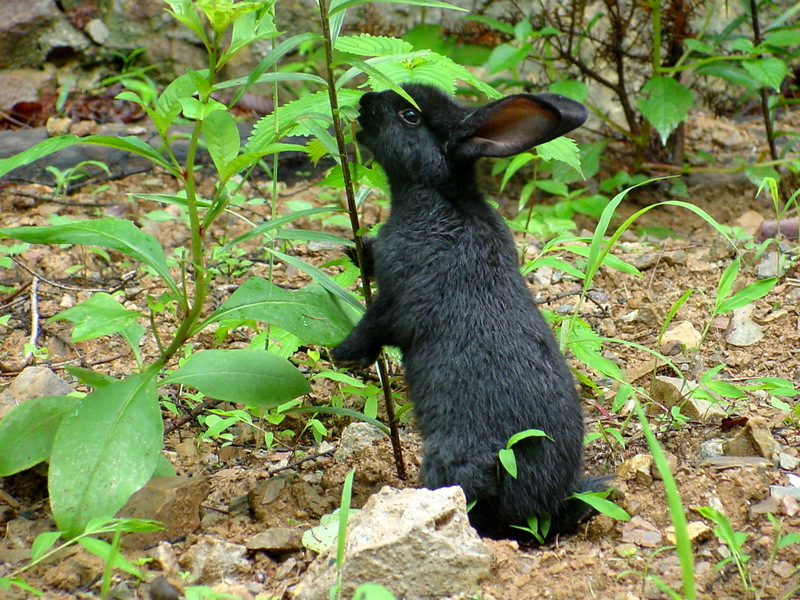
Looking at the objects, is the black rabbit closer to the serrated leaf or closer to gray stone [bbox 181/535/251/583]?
the serrated leaf

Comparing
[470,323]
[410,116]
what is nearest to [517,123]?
[410,116]

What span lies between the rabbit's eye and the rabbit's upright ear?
225 millimetres

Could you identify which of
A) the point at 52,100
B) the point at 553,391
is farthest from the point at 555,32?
the point at 52,100

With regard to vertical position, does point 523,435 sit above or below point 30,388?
below

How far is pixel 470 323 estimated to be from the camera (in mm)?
2957

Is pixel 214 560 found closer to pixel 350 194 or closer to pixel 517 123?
pixel 350 194

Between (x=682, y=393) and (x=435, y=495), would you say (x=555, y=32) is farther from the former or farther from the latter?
(x=435, y=495)

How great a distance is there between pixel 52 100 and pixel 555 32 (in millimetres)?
4560

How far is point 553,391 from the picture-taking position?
292 centimetres

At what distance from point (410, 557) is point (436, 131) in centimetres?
177

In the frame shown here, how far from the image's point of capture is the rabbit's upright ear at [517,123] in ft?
9.66

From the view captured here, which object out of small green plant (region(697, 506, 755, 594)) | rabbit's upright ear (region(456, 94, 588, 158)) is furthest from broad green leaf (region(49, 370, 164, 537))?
small green plant (region(697, 506, 755, 594))

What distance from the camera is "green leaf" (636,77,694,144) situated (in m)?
5.79

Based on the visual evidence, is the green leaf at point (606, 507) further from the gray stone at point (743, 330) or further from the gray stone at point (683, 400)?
the gray stone at point (743, 330)
